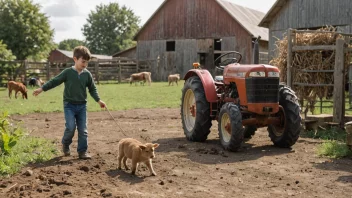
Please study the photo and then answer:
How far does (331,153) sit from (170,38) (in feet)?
101

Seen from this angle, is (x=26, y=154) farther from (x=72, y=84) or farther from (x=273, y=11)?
(x=273, y=11)

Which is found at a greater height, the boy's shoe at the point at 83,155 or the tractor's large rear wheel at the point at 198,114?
the tractor's large rear wheel at the point at 198,114

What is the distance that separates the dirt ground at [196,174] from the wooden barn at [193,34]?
2644 cm

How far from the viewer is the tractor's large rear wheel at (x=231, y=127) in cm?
681

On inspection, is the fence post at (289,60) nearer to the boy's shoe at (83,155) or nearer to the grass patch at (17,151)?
the boy's shoe at (83,155)

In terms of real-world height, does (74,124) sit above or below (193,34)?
below

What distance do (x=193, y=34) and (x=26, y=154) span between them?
30.2m

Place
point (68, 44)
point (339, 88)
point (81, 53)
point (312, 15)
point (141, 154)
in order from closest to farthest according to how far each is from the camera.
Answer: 1. point (141, 154)
2. point (81, 53)
3. point (339, 88)
4. point (312, 15)
5. point (68, 44)

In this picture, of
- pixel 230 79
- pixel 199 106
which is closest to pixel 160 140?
pixel 199 106

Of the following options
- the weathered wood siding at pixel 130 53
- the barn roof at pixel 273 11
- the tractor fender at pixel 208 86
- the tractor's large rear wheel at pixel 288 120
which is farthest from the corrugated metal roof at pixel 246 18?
the tractor's large rear wheel at pixel 288 120

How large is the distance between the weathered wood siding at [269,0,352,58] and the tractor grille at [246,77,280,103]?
1316 centimetres

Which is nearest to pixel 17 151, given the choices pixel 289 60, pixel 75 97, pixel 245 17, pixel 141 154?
pixel 75 97

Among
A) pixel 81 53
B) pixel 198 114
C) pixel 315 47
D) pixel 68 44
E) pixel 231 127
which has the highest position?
pixel 68 44

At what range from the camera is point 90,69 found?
34.9m
